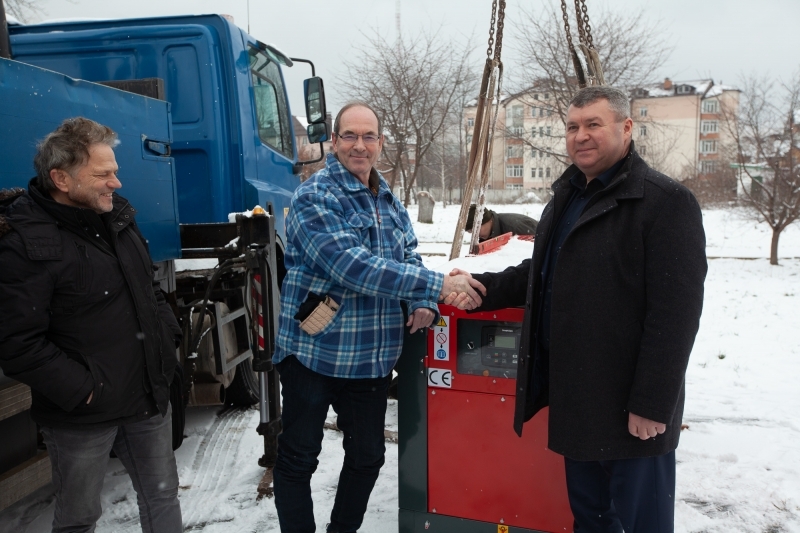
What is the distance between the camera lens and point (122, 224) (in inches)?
84.3

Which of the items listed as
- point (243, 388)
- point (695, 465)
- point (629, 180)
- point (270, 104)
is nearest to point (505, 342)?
point (629, 180)

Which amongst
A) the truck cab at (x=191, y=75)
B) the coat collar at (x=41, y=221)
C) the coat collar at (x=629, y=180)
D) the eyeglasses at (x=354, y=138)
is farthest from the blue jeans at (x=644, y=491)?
the truck cab at (x=191, y=75)

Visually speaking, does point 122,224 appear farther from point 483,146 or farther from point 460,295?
point 483,146

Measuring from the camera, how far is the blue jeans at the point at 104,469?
2.03m

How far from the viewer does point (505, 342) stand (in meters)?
2.54

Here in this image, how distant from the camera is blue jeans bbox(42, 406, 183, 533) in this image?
2029mm

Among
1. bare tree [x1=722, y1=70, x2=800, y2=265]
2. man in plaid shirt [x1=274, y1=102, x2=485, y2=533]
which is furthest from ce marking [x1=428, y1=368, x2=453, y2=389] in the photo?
bare tree [x1=722, y1=70, x2=800, y2=265]

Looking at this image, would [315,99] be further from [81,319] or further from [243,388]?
[81,319]

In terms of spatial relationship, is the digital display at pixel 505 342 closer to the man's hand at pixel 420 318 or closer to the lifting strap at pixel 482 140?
the man's hand at pixel 420 318

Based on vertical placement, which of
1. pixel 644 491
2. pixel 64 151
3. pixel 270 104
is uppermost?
pixel 270 104

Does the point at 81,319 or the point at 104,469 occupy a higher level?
the point at 81,319

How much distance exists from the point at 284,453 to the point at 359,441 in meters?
0.29

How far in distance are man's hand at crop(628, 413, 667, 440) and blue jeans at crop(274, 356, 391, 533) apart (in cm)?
96

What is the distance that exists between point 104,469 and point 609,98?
81.1 inches
